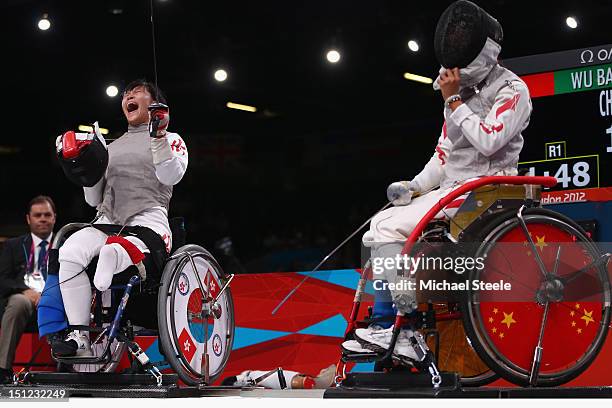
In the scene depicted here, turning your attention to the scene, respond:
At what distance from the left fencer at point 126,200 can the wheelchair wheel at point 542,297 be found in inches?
56.6

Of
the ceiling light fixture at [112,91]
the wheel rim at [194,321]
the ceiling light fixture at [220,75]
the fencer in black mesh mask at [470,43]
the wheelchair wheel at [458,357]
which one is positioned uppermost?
the ceiling light fixture at [220,75]

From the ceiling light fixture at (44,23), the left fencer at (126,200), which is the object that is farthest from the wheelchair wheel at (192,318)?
the ceiling light fixture at (44,23)

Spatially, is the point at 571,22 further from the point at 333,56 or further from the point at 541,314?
the point at 541,314

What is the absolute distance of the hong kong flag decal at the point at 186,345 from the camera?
4.10 m

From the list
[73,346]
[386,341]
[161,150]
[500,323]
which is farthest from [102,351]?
[500,323]

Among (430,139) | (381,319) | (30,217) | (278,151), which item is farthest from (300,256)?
(381,319)

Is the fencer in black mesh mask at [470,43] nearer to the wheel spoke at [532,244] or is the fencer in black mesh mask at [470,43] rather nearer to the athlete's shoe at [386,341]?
the wheel spoke at [532,244]

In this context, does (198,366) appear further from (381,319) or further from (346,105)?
(346,105)

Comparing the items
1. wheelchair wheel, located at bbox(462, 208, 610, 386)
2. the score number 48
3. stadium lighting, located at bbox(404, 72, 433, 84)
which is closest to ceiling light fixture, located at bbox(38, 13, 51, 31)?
stadium lighting, located at bbox(404, 72, 433, 84)

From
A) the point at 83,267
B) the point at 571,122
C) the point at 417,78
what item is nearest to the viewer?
the point at 83,267

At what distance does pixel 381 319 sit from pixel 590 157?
169 cm

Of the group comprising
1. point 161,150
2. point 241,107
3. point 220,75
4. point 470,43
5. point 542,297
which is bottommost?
point 542,297

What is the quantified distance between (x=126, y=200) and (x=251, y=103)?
2056 millimetres

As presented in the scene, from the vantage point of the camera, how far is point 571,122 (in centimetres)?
459
